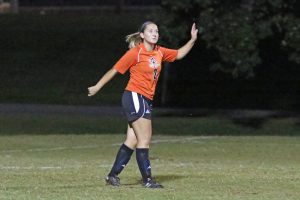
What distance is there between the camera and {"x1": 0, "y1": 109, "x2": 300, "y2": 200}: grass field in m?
10.9

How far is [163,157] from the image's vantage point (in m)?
18.3

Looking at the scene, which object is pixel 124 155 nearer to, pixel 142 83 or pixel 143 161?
pixel 143 161

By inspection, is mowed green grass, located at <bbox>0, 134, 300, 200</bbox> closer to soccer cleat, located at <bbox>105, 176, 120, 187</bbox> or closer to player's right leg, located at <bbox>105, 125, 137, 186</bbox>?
soccer cleat, located at <bbox>105, 176, 120, 187</bbox>

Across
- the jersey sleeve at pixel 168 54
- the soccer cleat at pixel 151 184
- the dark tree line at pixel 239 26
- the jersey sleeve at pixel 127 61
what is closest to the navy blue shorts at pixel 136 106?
the jersey sleeve at pixel 127 61

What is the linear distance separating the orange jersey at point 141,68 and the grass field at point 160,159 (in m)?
1.15

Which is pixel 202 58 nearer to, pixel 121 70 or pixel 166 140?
pixel 166 140

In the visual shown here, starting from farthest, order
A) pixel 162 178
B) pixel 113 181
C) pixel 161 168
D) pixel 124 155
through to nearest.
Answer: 1. pixel 161 168
2. pixel 162 178
3. pixel 124 155
4. pixel 113 181

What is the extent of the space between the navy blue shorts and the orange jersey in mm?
59

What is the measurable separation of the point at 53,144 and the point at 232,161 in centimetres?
509

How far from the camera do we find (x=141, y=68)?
1137 cm

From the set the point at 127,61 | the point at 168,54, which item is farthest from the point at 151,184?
the point at 168,54

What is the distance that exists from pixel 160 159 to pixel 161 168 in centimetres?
284

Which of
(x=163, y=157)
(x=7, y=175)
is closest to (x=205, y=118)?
(x=163, y=157)

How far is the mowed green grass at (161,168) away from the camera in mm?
10781
